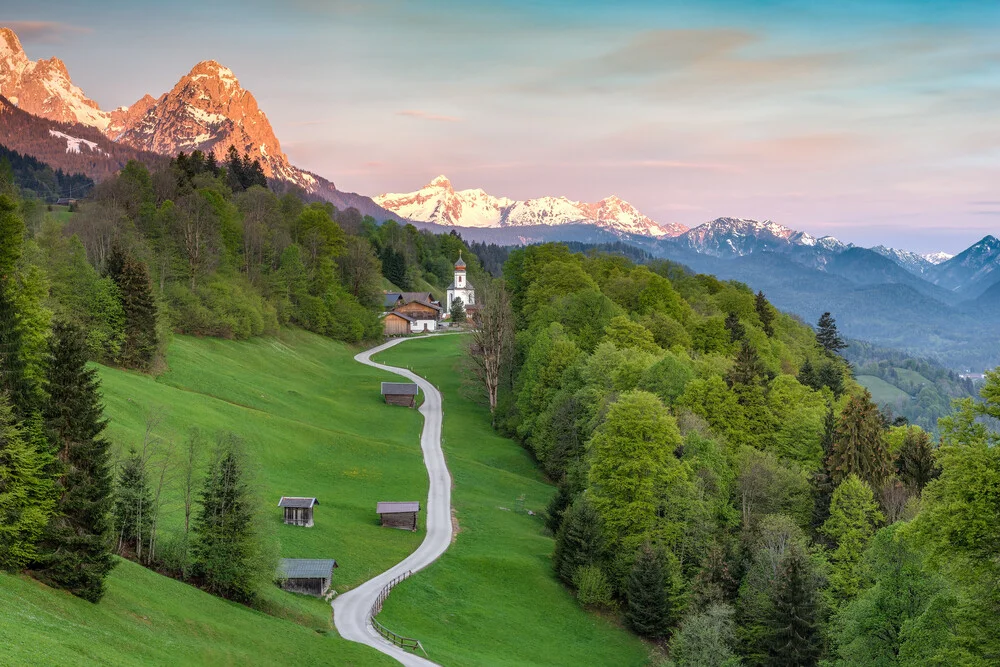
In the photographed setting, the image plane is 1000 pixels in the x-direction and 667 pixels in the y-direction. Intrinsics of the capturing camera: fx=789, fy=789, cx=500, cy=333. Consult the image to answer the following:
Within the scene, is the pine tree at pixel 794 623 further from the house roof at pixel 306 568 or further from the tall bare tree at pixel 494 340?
the tall bare tree at pixel 494 340

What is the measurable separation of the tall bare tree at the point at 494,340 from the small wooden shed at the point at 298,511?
140 ft

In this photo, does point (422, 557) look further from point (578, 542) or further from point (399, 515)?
point (578, 542)


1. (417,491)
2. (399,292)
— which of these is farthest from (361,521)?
(399,292)

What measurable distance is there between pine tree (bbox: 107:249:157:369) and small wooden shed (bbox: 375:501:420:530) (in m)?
26.3

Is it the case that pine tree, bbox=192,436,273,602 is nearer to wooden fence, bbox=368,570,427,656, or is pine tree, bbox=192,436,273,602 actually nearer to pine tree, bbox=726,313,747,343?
wooden fence, bbox=368,570,427,656

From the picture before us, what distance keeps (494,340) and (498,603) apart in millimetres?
47802

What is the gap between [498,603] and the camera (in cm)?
4631

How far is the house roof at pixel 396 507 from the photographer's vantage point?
53.4 m

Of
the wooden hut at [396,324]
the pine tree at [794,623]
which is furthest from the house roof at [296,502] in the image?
the wooden hut at [396,324]

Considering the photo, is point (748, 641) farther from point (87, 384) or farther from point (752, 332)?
point (752, 332)

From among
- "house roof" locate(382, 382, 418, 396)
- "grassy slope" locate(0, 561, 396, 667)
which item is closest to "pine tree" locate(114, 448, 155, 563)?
"grassy slope" locate(0, 561, 396, 667)

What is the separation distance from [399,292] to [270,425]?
10109cm

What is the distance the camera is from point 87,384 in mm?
30672

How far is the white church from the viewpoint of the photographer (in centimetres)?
17288
